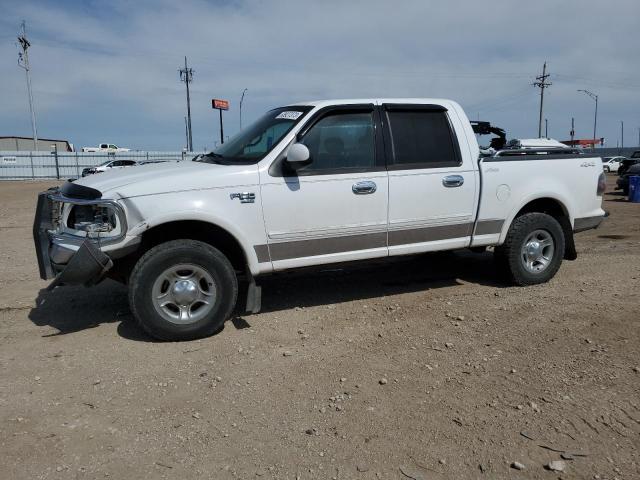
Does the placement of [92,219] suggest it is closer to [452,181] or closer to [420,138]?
[420,138]

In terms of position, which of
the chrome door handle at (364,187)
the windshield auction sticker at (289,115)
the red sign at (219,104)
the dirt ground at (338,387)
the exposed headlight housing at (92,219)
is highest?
the red sign at (219,104)

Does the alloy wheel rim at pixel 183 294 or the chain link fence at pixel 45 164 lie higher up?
the chain link fence at pixel 45 164

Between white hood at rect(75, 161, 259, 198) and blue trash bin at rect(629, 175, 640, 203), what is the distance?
15439mm

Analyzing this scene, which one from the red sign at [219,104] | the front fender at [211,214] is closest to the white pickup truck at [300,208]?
the front fender at [211,214]

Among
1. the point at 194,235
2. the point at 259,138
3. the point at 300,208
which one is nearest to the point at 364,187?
the point at 300,208

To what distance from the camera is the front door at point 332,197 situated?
4.69m

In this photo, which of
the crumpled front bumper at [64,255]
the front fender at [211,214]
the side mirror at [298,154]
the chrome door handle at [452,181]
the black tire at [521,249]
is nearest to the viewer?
the crumpled front bumper at [64,255]

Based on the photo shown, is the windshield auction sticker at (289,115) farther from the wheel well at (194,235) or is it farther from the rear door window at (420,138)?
the wheel well at (194,235)

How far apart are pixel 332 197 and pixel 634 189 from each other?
49.3 feet

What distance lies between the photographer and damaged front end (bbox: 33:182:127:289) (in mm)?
4164


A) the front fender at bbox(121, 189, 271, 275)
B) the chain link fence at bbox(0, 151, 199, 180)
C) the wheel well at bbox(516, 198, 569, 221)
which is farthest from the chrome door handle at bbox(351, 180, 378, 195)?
the chain link fence at bbox(0, 151, 199, 180)

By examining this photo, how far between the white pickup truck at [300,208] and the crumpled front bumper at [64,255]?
11 mm

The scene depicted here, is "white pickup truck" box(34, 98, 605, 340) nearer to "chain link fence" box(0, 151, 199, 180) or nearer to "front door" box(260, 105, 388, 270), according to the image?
"front door" box(260, 105, 388, 270)

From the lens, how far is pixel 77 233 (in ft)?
14.3
